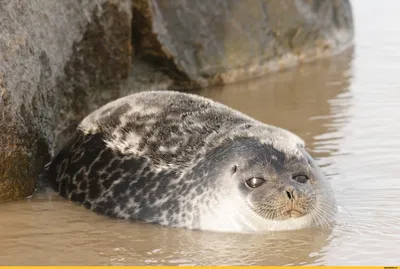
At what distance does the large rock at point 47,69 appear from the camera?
675 cm

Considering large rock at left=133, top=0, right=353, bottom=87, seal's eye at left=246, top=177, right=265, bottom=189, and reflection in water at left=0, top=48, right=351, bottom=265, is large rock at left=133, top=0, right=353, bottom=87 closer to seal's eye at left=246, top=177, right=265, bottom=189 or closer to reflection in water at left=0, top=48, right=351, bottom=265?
reflection in water at left=0, top=48, right=351, bottom=265

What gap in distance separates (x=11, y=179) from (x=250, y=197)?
5.34 feet

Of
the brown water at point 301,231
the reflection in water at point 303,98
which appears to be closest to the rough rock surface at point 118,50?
the reflection in water at point 303,98

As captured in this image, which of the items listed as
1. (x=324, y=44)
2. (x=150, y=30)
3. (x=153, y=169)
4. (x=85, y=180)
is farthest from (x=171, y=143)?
(x=324, y=44)

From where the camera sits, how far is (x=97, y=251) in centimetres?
580

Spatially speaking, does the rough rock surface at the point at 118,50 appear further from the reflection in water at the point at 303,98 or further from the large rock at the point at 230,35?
the reflection in water at the point at 303,98

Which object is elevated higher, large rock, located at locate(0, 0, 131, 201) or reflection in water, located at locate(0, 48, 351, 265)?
large rock, located at locate(0, 0, 131, 201)

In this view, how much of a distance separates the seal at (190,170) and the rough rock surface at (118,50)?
0.45m

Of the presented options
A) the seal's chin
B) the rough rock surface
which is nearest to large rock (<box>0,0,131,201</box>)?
the rough rock surface

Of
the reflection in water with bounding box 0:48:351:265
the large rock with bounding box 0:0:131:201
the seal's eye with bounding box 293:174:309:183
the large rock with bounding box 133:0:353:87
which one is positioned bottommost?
the reflection in water with bounding box 0:48:351:265

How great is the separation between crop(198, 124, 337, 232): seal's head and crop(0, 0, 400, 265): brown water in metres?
0.09

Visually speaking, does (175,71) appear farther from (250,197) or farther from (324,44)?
(250,197)

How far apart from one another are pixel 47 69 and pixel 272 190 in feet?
7.42

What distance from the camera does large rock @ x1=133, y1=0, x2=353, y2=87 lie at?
9305 millimetres
